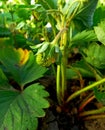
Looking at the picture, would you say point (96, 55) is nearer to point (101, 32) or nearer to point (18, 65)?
point (101, 32)

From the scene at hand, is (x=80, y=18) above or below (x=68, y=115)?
above

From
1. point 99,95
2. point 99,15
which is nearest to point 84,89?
point 99,95

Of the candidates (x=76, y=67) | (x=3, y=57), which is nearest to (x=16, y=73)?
(x=3, y=57)

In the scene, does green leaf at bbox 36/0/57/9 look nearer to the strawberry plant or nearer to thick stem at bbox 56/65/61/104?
the strawberry plant

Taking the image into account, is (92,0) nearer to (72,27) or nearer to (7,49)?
(72,27)

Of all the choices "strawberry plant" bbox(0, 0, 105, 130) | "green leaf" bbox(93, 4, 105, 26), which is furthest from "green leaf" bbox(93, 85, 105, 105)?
"green leaf" bbox(93, 4, 105, 26)

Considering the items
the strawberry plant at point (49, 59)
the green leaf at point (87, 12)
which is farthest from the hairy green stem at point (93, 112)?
the green leaf at point (87, 12)
